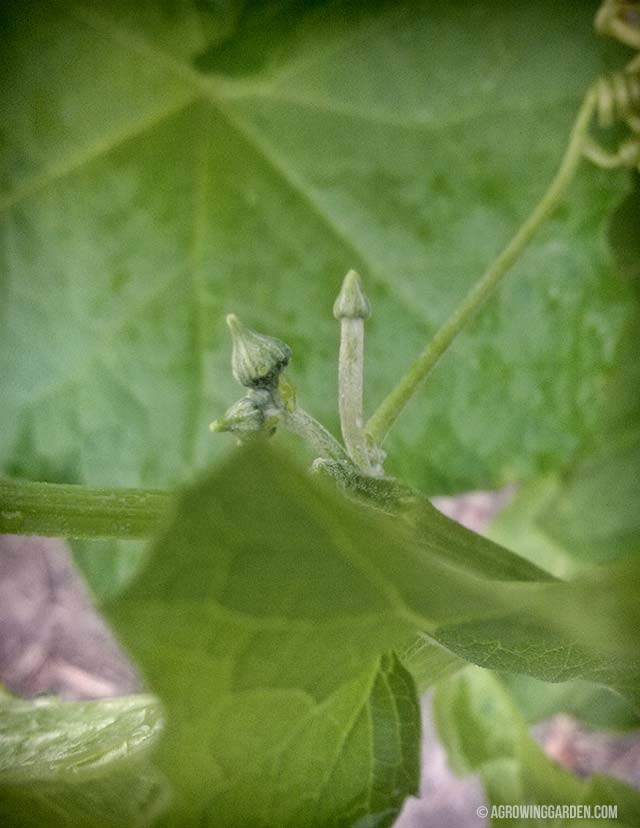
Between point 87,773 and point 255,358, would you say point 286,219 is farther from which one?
point 87,773

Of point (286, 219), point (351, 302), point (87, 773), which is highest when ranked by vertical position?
point (286, 219)

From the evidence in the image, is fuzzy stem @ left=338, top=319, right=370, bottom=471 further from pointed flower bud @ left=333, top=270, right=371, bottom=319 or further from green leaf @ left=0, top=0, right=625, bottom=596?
green leaf @ left=0, top=0, right=625, bottom=596

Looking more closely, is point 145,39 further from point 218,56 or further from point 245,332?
point 245,332

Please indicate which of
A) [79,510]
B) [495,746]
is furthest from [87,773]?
[495,746]

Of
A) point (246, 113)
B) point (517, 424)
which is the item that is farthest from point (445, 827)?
point (246, 113)

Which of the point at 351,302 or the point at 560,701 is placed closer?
the point at 351,302

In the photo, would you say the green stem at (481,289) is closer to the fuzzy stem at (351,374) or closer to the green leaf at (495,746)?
the fuzzy stem at (351,374)

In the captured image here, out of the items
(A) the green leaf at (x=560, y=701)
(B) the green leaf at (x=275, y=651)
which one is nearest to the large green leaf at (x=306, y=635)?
(B) the green leaf at (x=275, y=651)
